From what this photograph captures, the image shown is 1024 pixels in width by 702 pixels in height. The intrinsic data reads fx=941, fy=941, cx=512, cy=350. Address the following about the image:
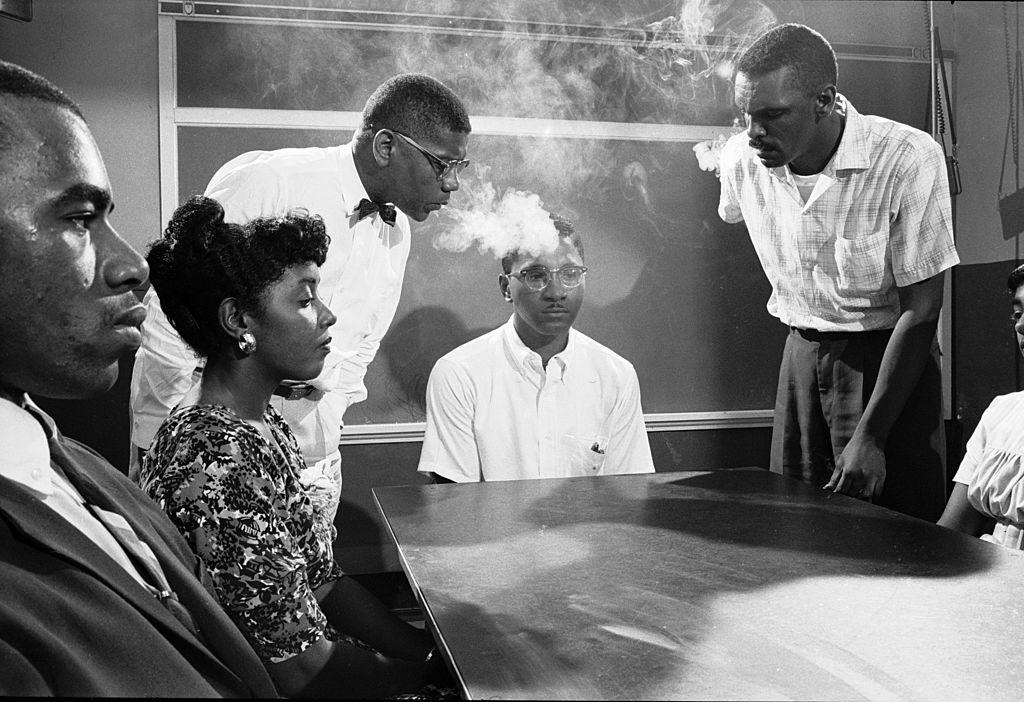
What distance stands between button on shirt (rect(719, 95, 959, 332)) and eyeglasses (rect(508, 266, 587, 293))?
0.76 meters

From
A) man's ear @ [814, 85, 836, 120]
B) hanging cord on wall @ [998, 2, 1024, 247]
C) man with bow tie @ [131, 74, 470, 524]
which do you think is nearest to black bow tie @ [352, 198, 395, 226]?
man with bow tie @ [131, 74, 470, 524]

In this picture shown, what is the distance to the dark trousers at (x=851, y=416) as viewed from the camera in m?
3.03

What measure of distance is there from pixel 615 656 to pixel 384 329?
2063mm

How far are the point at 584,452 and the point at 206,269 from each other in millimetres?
1597

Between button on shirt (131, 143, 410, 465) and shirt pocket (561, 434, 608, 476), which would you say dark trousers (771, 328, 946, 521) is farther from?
button on shirt (131, 143, 410, 465)

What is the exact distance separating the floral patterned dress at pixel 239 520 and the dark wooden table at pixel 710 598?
222mm

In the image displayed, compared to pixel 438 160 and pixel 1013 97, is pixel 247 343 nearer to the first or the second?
pixel 438 160

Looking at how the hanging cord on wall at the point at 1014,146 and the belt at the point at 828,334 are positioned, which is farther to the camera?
the hanging cord on wall at the point at 1014,146

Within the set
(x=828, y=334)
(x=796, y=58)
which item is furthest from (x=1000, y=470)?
(x=796, y=58)

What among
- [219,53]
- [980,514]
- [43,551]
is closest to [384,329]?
[219,53]

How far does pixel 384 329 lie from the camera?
317 centimetres

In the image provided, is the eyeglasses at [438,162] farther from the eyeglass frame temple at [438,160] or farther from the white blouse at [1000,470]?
the white blouse at [1000,470]

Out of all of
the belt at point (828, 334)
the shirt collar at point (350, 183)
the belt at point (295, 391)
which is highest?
the shirt collar at point (350, 183)

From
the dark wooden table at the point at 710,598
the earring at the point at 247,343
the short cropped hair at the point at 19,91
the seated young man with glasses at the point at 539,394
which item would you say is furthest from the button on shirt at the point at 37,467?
the seated young man with glasses at the point at 539,394
